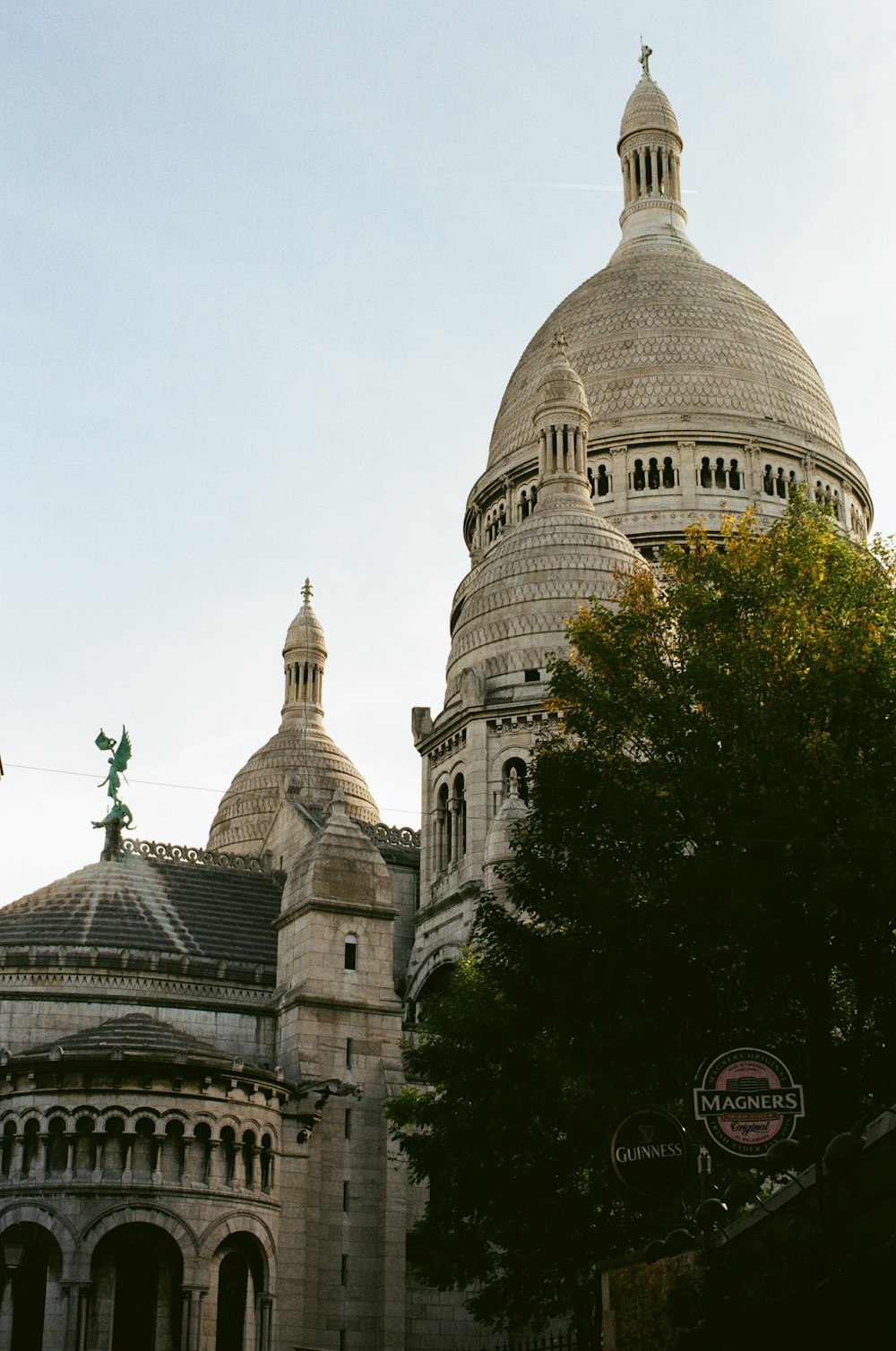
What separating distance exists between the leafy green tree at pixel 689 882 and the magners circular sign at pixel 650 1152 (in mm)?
1207

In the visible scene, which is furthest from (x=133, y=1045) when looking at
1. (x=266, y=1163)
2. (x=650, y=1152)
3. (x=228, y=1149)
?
(x=650, y=1152)

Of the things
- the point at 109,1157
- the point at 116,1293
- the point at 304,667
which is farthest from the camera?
the point at 304,667

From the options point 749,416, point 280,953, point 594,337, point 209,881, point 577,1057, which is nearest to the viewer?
point 577,1057

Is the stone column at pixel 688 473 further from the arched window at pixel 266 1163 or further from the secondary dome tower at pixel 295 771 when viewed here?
the arched window at pixel 266 1163

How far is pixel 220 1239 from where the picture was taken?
127 ft

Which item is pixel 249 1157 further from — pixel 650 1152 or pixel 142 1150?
pixel 650 1152

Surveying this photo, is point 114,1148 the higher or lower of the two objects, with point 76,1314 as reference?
higher

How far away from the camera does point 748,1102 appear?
2066 cm

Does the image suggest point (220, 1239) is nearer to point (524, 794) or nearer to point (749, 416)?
point (524, 794)

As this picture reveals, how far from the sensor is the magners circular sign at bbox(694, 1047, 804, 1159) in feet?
67.4

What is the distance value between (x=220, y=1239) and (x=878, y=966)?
67.4 ft

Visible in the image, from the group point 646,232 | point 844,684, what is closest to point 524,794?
point 844,684

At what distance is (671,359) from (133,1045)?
163ft

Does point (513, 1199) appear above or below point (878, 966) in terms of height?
below
